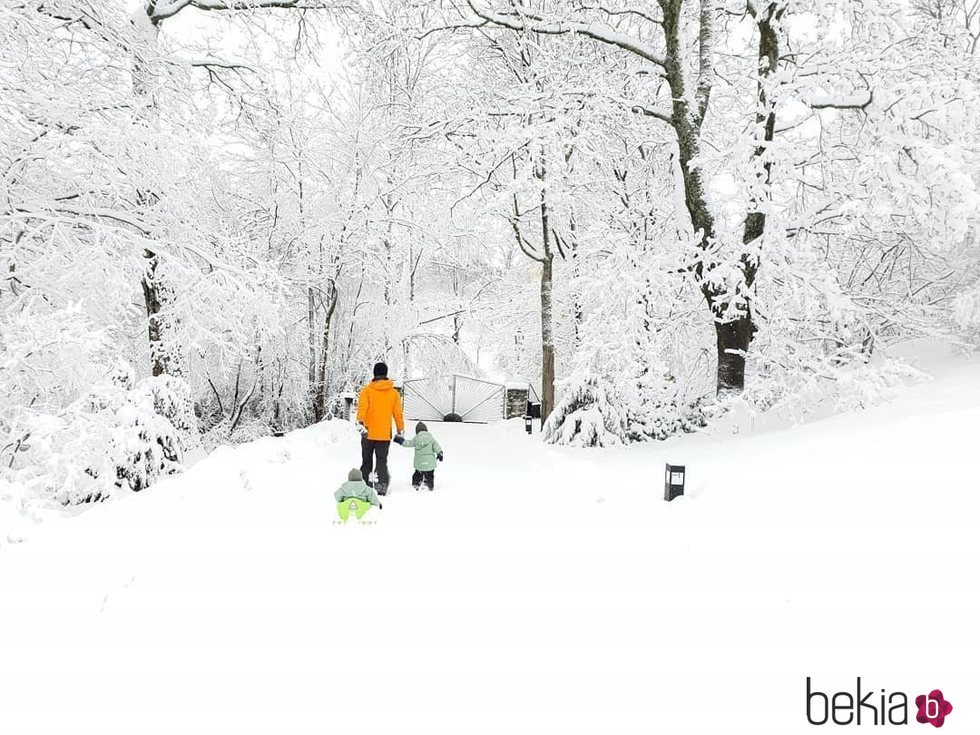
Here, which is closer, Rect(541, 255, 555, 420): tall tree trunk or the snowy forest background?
the snowy forest background

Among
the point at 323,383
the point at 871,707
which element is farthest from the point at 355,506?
the point at 323,383

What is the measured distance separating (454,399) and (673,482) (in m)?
17.2

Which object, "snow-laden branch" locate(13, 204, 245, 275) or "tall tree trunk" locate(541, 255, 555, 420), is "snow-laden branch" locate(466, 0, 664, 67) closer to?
"snow-laden branch" locate(13, 204, 245, 275)

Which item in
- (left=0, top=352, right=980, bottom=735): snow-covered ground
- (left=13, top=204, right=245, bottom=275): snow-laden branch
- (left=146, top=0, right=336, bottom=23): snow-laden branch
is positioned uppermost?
(left=146, top=0, right=336, bottom=23): snow-laden branch

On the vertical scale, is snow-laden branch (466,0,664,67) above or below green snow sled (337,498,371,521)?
above

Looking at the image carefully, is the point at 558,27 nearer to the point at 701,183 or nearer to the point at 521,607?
the point at 701,183

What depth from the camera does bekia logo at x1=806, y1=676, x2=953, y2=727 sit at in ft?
7.25

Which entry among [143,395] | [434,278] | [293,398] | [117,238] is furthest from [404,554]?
[434,278]

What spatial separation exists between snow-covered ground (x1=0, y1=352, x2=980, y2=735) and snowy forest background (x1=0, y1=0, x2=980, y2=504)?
242 centimetres

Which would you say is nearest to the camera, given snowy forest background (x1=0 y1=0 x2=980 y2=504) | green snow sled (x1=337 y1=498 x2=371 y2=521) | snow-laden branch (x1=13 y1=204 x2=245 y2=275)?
green snow sled (x1=337 y1=498 x2=371 y2=521)

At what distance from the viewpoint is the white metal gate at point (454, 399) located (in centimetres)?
2209

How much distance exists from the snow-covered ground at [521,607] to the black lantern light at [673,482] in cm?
14

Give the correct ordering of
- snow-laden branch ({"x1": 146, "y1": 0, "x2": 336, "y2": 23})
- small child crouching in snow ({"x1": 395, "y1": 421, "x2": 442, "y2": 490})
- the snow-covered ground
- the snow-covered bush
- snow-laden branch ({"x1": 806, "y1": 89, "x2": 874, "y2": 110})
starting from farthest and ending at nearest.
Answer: snow-laden branch ({"x1": 146, "y1": 0, "x2": 336, "y2": 23}), snow-laden branch ({"x1": 806, "y1": 89, "x2": 874, "y2": 110}), small child crouching in snow ({"x1": 395, "y1": 421, "x2": 442, "y2": 490}), the snow-covered bush, the snow-covered ground

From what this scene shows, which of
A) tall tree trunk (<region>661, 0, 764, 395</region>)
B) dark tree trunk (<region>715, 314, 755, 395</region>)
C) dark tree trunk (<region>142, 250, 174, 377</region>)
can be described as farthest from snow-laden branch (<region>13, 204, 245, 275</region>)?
dark tree trunk (<region>715, 314, 755, 395</region>)
